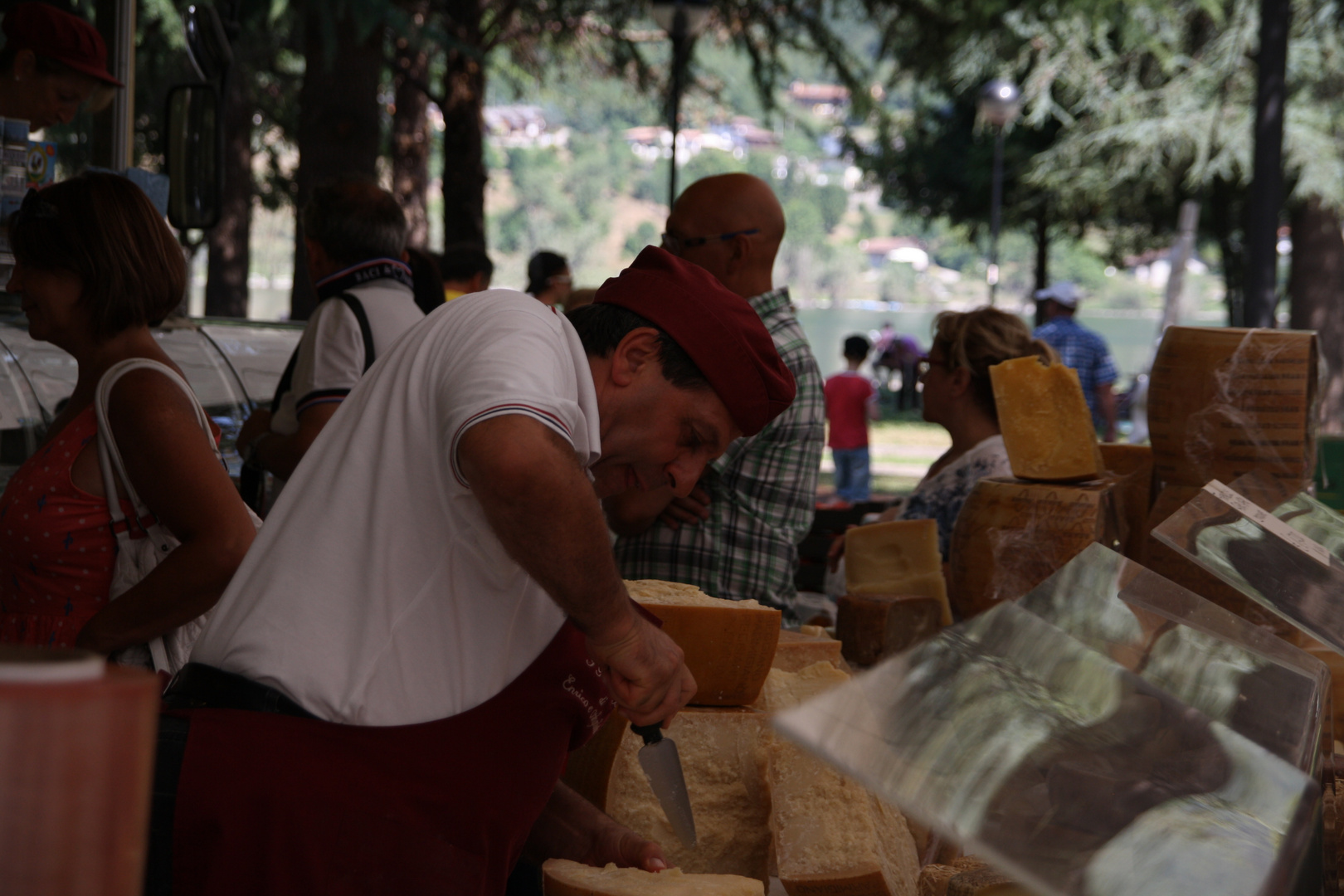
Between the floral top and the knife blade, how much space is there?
1976 mm

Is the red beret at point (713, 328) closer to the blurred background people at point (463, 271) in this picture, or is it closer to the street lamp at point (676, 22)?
the blurred background people at point (463, 271)

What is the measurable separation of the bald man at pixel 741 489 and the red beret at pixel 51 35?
1.69m

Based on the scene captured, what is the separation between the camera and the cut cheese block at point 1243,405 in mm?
2486

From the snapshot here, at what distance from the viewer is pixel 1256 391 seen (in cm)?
249

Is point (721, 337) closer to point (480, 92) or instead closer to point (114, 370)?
point (114, 370)

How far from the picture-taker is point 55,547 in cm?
208

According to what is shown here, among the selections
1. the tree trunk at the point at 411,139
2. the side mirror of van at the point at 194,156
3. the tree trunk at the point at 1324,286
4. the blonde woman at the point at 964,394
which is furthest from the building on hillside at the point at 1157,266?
the side mirror of van at the point at 194,156

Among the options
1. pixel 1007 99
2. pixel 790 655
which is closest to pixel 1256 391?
pixel 790 655

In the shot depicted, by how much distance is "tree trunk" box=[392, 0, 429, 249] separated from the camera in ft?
36.7

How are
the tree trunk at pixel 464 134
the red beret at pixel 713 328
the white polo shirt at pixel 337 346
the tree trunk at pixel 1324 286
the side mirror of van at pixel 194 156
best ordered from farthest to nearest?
the tree trunk at pixel 1324 286 → the tree trunk at pixel 464 134 → the side mirror of van at pixel 194 156 → the white polo shirt at pixel 337 346 → the red beret at pixel 713 328

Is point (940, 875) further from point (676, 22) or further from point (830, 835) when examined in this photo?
point (676, 22)

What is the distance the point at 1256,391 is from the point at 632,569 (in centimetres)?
150

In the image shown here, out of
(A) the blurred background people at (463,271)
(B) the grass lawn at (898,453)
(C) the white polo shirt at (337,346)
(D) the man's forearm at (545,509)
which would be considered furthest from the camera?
(B) the grass lawn at (898,453)

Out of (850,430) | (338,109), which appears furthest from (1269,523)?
(850,430)
